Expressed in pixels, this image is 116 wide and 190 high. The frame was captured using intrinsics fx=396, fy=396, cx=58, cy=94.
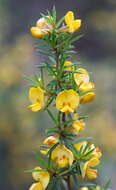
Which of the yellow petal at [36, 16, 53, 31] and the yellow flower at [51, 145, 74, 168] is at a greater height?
the yellow petal at [36, 16, 53, 31]

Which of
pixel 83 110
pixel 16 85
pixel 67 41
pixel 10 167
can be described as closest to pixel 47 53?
pixel 67 41

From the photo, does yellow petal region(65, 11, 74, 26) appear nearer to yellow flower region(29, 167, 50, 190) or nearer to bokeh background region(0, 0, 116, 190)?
yellow flower region(29, 167, 50, 190)

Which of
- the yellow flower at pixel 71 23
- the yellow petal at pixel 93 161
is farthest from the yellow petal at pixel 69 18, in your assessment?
the yellow petal at pixel 93 161

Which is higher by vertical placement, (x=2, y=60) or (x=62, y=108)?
(x=2, y=60)

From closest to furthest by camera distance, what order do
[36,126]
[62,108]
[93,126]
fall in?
[62,108] → [36,126] → [93,126]

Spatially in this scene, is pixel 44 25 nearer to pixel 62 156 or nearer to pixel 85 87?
pixel 85 87

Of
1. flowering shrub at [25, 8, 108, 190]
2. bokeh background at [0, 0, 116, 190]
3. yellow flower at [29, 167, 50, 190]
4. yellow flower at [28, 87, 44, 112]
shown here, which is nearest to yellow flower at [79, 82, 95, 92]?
flowering shrub at [25, 8, 108, 190]

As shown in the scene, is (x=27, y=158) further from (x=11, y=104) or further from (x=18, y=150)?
(x=11, y=104)
